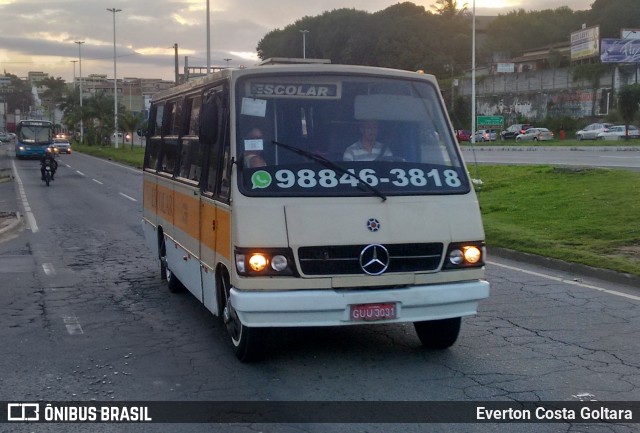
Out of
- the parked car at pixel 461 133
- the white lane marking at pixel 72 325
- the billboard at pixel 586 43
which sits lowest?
the white lane marking at pixel 72 325

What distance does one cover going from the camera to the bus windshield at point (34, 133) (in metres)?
55.8

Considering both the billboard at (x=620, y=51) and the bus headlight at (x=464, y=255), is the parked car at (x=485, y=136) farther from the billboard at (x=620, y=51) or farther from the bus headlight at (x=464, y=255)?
the bus headlight at (x=464, y=255)

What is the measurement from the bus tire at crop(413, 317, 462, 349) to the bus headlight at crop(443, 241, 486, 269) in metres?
0.56

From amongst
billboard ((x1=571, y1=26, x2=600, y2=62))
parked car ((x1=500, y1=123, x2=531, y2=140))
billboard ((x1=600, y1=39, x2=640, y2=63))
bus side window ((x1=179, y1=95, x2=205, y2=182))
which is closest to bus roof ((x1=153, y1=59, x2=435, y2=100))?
bus side window ((x1=179, y1=95, x2=205, y2=182))

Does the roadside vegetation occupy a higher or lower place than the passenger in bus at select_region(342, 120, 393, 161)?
lower

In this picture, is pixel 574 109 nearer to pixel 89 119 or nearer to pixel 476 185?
pixel 89 119

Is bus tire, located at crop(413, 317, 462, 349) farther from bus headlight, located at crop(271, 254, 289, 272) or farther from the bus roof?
the bus roof

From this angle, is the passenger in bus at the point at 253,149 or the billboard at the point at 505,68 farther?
the billboard at the point at 505,68

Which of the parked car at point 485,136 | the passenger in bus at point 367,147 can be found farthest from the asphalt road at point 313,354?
the parked car at point 485,136

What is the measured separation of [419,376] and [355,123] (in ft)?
7.16

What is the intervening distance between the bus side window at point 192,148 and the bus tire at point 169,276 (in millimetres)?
1577

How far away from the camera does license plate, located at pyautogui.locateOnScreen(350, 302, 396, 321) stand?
624 centimetres

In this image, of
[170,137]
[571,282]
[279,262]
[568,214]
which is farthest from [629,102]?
[279,262]

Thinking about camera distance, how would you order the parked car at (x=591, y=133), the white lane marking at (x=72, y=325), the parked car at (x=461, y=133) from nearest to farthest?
the parked car at (x=461, y=133)
the white lane marking at (x=72, y=325)
the parked car at (x=591, y=133)
